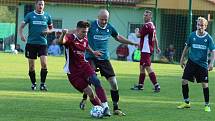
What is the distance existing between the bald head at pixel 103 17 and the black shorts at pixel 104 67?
0.72m

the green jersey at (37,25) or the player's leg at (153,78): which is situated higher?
the green jersey at (37,25)

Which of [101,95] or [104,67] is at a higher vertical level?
[104,67]

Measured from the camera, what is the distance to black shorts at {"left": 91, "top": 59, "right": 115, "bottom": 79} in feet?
46.0

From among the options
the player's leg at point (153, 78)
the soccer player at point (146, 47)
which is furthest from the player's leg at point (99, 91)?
the soccer player at point (146, 47)

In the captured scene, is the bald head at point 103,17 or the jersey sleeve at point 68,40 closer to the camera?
the jersey sleeve at point 68,40

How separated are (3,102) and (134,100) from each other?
10.8 feet

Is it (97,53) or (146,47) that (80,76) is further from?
(146,47)

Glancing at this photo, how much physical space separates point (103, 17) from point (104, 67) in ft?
3.36

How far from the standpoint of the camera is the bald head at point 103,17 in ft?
44.7

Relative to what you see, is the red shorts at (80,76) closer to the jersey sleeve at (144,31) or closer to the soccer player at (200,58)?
the soccer player at (200,58)

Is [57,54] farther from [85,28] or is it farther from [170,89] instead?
[85,28]

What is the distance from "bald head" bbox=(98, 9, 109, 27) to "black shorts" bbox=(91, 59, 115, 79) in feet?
2.36

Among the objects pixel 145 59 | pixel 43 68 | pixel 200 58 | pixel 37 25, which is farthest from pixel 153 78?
pixel 200 58

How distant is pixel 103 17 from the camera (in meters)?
13.7
